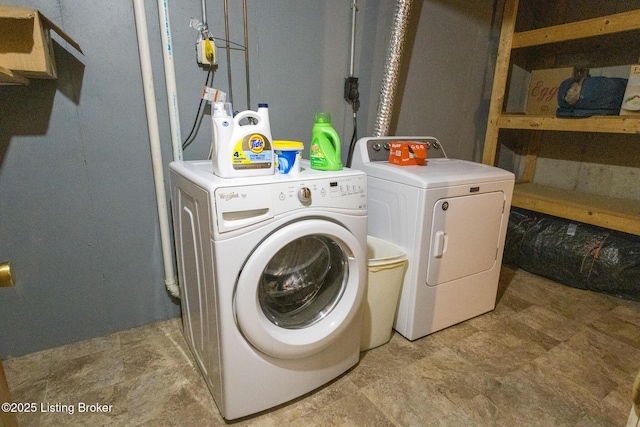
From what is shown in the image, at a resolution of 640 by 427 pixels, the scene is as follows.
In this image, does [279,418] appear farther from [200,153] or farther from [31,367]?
[200,153]

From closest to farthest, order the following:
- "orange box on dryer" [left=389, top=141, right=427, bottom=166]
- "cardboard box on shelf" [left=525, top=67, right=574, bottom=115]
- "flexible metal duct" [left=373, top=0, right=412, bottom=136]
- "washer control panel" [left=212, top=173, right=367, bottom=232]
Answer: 1. "washer control panel" [left=212, top=173, right=367, bottom=232]
2. "orange box on dryer" [left=389, top=141, right=427, bottom=166]
3. "flexible metal duct" [left=373, top=0, right=412, bottom=136]
4. "cardboard box on shelf" [left=525, top=67, right=574, bottom=115]

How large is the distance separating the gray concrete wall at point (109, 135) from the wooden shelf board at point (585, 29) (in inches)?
40.6

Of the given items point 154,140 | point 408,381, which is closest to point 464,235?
point 408,381

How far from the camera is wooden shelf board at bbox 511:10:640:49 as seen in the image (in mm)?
1870

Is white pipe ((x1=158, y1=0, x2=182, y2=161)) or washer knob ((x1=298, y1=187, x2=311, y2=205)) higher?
white pipe ((x1=158, y1=0, x2=182, y2=161))

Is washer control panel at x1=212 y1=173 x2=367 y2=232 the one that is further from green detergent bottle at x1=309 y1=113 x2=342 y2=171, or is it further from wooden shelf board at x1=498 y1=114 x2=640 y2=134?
wooden shelf board at x1=498 y1=114 x2=640 y2=134

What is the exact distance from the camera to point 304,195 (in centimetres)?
113

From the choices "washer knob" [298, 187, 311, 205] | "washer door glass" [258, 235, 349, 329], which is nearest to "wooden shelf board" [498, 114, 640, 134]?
"washer door glass" [258, 235, 349, 329]

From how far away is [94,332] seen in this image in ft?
5.48

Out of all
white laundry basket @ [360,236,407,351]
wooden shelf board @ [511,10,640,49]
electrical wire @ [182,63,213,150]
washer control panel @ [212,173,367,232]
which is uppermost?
wooden shelf board @ [511,10,640,49]

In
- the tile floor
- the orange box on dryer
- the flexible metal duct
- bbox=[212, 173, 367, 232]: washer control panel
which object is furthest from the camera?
the flexible metal duct

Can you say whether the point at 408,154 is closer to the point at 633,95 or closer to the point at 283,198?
the point at 283,198

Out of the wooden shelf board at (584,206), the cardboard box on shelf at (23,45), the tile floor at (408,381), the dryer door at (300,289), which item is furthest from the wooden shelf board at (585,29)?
the cardboard box on shelf at (23,45)

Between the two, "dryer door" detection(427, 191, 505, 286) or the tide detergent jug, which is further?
"dryer door" detection(427, 191, 505, 286)
